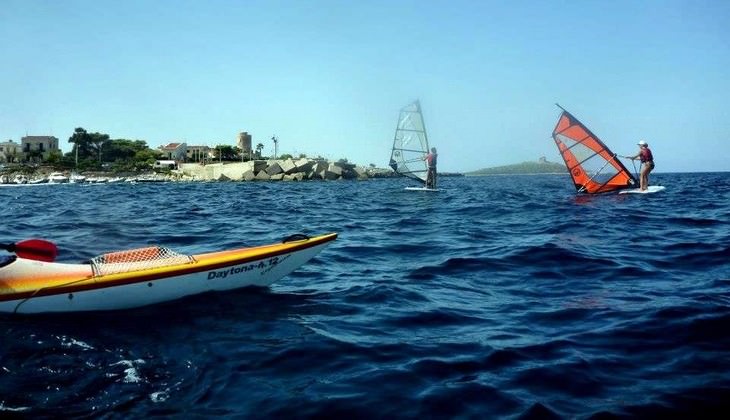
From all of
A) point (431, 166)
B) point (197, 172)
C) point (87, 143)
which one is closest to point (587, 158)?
point (431, 166)

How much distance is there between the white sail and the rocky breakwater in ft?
152

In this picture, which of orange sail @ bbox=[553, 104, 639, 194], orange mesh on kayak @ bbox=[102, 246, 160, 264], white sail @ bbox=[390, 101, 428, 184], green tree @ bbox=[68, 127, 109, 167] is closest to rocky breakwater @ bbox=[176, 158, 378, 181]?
green tree @ bbox=[68, 127, 109, 167]

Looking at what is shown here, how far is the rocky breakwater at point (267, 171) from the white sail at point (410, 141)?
152 feet

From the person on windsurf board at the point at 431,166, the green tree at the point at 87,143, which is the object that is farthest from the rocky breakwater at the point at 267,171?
the person on windsurf board at the point at 431,166

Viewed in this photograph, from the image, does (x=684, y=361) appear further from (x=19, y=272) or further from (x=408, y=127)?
(x=408, y=127)

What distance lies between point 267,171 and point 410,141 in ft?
169

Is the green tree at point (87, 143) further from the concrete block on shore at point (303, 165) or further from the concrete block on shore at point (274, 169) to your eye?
the concrete block on shore at point (303, 165)

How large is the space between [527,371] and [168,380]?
318 centimetres

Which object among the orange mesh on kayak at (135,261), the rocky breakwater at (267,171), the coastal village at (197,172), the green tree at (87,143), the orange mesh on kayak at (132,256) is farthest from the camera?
the green tree at (87,143)

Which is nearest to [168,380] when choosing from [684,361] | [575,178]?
[684,361]

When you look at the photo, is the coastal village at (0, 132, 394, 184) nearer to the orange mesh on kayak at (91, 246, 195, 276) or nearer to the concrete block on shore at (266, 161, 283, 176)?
the concrete block on shore at (266, 161, 283, 176)

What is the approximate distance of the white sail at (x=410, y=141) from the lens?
1375 inches

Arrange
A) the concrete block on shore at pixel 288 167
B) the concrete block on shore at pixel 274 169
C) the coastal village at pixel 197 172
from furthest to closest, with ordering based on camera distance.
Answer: the concrete block on shore at pixel 288 167 → the concrete block on shore at pixel 274 169 → the coastal village at pixel 197 172

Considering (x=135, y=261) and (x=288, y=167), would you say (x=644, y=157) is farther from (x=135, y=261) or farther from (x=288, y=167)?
(x=288, y=167)
